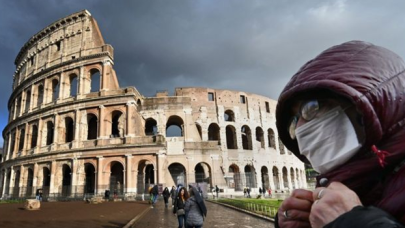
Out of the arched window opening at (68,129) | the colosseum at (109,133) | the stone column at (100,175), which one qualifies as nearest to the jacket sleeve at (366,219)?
the colosseum at (109,133)

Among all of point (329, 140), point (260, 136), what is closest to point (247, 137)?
point (260, 136)

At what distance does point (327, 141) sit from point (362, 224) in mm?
354

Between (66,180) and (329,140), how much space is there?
98.0 feet

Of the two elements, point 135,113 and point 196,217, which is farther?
point 135,113

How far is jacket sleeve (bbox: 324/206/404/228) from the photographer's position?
0.62m

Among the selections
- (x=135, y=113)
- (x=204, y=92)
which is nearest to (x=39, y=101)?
(x=135, y=113)

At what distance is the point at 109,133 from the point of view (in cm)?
2478

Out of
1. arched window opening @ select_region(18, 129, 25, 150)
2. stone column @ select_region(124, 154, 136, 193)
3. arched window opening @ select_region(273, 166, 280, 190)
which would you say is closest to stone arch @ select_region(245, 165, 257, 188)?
arched window opening @ select_region(273, 166, 280, 190)

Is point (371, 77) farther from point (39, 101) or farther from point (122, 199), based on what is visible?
point (39, 101)

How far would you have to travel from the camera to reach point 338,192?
28.7 inches

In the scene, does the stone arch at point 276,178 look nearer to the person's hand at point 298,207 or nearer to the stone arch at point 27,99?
the stone arch at point 27,99

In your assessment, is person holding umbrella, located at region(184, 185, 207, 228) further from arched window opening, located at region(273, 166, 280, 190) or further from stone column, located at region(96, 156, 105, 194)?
arched window opening, located at region(273, 166, 280, 190)

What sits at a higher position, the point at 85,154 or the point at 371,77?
the point at 85,154

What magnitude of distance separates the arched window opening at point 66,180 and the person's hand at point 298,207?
26.0m
